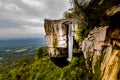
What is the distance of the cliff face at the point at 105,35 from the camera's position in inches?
887

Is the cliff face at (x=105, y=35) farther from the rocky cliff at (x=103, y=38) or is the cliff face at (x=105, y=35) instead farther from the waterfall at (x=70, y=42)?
the waterfall at (x=70, y=42)

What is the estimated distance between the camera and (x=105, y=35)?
2517 centimetres

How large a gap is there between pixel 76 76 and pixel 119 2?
15.5m

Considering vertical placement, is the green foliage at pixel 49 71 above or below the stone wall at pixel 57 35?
below

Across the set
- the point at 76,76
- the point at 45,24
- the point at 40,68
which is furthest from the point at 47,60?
the point at 76,76

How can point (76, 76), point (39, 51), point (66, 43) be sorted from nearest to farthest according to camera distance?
point (76, 76) → point (66, 43) → point (39, 51)

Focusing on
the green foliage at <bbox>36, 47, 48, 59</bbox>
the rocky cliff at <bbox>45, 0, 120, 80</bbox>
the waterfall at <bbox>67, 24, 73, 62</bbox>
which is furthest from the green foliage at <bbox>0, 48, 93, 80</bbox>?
the rocky cliff at <bbox>45, 0, 120, 80</bbox>

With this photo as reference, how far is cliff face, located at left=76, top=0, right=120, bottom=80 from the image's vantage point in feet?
73.9

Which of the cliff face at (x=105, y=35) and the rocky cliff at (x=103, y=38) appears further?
the rocky cliff at (x=103, y=38)

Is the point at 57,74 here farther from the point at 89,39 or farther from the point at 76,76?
the point at 89,39

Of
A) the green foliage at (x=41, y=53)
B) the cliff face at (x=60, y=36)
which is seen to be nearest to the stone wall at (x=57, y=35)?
Answer: the cliff face at (x=60, y=36)

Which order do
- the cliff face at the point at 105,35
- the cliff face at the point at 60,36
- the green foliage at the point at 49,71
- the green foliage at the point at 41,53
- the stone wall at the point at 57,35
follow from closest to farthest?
the cliff face at the point at 105,35, the green foliage at the point at 49,71, the cliff face at the point at 60,36, the stone wall at the point at 57,35, the green foliage at the point at 41,53

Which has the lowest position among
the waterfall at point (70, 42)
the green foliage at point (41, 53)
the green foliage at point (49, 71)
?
the green foliage at point (49, 71)

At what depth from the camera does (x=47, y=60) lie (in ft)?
171
